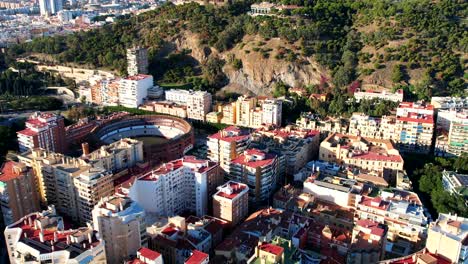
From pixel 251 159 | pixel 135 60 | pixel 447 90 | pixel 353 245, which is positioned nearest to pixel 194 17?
pixel 135 60

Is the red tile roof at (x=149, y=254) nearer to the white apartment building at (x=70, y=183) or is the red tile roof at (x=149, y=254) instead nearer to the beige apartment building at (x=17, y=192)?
the white apartment building at (x=70, y=183)

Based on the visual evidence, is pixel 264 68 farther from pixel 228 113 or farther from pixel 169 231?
pixel 169 231

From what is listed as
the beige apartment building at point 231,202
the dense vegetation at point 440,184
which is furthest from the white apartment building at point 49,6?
the dense vegetation at point 440,184

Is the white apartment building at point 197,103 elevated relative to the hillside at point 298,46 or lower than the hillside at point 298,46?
lower

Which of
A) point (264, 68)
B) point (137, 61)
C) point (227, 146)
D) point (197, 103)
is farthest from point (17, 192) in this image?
point (264, 68)

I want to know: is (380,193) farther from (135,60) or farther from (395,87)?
(135,60)
